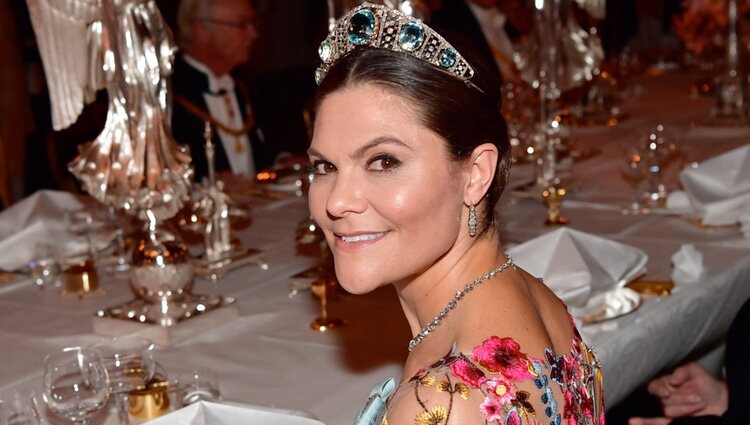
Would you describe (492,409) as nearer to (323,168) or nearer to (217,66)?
(323,168)

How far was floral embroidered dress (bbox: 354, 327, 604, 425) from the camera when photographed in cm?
115

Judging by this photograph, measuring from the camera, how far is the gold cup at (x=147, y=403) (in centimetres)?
181

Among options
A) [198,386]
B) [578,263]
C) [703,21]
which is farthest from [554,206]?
[703,21]

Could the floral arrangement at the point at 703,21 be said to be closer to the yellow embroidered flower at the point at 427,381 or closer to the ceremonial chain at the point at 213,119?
the ceremonial chain at the point at 213,119

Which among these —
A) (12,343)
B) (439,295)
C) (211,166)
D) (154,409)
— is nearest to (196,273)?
(211,166)

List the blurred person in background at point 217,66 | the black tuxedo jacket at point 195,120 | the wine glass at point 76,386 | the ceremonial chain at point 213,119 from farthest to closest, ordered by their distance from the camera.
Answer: the blurred person in background at point 217,66
the ceremonial chain at point 213,119
the black tuxedo jacket at point 195,120
the wine glass at point 76,386

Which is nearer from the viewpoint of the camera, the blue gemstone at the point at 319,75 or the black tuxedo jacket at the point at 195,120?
the blue gemstone at the point at 319,75

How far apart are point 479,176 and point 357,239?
164 millimetres

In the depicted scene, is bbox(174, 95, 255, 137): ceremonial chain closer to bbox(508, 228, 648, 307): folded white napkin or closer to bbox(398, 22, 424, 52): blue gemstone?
bbox(508, 228, 648, 307): folded white napkin

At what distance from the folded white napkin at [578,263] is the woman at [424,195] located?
2.75 ft

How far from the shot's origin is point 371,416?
134 centimetres

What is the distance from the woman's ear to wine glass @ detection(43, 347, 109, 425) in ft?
2.14

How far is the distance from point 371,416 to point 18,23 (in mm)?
5001

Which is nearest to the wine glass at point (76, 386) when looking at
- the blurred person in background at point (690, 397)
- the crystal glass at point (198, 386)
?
the crystal glass at point (198, 386)
